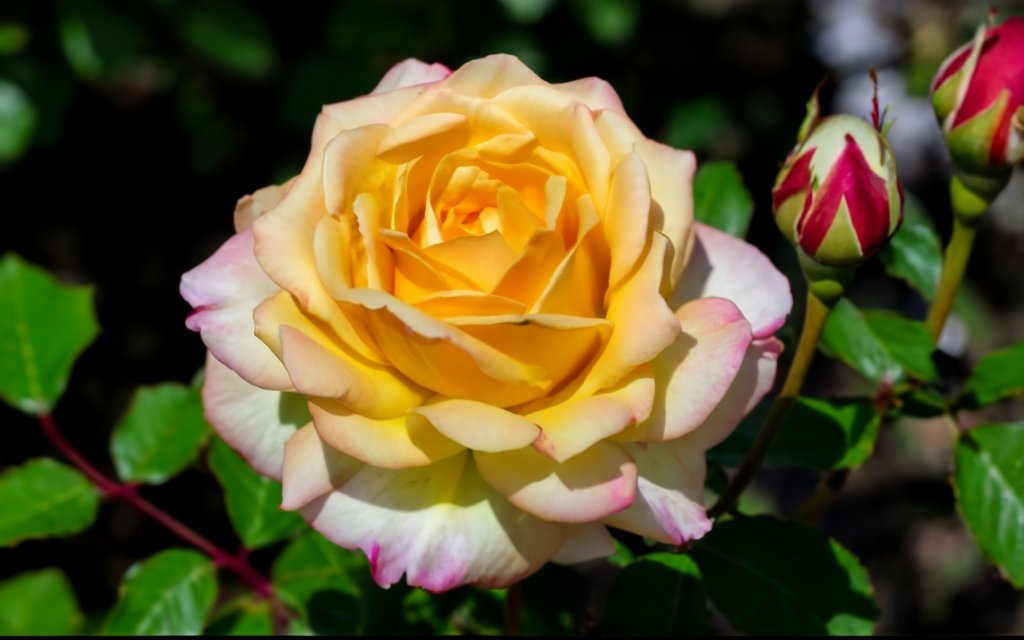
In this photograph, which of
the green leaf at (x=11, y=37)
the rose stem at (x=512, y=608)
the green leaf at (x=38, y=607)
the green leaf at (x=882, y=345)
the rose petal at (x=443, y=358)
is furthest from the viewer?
the green leaf at (x=11, y=37)

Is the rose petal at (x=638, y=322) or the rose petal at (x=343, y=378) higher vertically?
the rose petal at (x=638, y=322)

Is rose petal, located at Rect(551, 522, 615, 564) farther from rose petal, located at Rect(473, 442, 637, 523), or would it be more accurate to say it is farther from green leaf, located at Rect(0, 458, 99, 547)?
green leaf, located at Rect(0, 458, 99, 547)

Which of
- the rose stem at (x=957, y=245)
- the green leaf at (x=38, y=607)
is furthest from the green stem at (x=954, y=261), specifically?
the green leaf at (x=38, y=607)

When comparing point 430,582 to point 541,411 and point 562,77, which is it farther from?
point 562,77

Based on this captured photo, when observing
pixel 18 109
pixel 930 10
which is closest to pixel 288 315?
pixel 18 109

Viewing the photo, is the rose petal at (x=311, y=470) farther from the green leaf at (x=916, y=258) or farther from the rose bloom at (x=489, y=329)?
the green leaf at (x=916, y=258)

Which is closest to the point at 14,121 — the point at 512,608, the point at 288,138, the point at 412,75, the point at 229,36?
the point at 229,36

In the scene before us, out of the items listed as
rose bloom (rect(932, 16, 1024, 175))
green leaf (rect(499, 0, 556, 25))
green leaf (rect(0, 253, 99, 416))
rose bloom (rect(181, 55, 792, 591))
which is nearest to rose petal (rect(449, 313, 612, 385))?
rose bloom (rect(181, 55, 792, 591))
